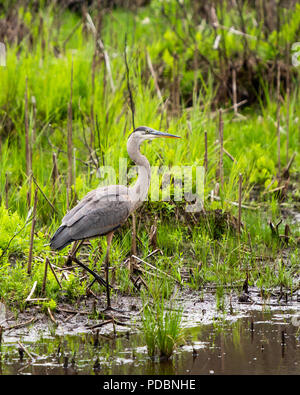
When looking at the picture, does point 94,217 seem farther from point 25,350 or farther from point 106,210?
point 25,350

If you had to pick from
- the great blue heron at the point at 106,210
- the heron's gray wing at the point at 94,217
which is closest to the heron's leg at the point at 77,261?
the great blue heron at the point at 106,210

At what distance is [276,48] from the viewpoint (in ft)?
33.2

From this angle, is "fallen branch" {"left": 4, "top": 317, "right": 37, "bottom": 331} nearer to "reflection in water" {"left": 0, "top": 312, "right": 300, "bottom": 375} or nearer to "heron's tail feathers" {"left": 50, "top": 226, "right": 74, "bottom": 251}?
"reflection in water" {"left": 0, "top": 312, "right": 300, "bottom": 375}

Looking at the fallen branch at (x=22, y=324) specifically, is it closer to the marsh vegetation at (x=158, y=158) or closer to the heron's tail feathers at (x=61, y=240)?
the marsh vegetation at (x=158, y=158)

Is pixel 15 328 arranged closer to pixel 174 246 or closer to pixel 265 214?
pixel 174 246

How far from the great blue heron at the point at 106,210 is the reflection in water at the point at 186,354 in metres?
0.75

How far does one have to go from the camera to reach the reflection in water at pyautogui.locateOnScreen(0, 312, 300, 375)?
4516 mm

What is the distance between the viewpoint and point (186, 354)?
15.6 feet

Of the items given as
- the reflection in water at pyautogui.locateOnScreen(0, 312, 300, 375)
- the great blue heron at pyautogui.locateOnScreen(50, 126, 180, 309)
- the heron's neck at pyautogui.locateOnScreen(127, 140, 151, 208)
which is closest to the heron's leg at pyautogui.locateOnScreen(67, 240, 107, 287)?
the great blue heron at pyautogui.locateOnScreen(50, 126, 180, 309)

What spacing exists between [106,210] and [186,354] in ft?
4.79

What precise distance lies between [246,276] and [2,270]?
188 centimetres

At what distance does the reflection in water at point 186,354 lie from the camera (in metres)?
4.52
